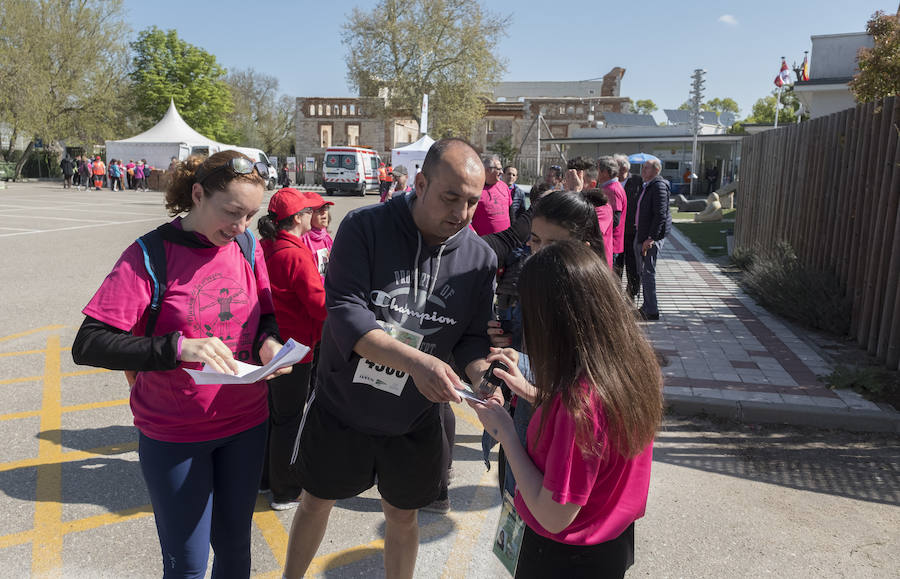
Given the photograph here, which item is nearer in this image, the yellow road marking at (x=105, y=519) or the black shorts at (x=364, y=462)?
the black shorts at (x=364, y=462)

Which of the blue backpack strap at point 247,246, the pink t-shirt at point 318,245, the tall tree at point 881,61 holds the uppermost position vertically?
the tall tree at point 881,61

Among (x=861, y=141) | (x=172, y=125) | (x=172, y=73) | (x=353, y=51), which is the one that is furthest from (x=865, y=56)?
(x=172, y=73)

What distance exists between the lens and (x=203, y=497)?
7.41 feet

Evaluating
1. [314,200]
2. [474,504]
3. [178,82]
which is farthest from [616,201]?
[178,82]

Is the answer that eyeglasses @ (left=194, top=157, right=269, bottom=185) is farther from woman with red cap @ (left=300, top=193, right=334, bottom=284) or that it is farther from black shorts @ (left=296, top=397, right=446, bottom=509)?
woman with red cap @ (left=300, top=193, right=334, bottom=284)

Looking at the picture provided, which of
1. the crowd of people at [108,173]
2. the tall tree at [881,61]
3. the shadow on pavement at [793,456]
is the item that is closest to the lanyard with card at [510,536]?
the shadow on pavement at [793,456]

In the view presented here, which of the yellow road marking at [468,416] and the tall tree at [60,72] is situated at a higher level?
the tall tree at [60,72]

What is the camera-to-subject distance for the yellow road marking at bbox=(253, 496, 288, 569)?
10.9ft

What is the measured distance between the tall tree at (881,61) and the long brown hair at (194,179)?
6018 millimetres

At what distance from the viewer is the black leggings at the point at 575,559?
5.81ft

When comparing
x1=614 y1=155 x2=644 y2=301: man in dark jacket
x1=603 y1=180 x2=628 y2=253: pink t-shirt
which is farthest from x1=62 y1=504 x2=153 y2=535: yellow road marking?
x1=614 y1=155 x2=644 y2=301: man in dark jacket

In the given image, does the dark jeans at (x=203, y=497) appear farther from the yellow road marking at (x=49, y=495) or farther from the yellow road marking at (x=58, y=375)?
the yellow road marking at (x=58, y=375)

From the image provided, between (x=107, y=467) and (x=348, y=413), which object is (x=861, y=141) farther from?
(x=107, y=467)

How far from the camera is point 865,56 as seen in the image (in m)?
6.18
